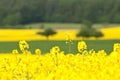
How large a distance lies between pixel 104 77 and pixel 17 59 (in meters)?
2.66

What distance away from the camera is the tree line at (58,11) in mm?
54781

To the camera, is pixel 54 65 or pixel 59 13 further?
pixel 59 13

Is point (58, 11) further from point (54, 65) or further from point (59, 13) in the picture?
point (54, 65)

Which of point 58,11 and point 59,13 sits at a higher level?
point 58,11

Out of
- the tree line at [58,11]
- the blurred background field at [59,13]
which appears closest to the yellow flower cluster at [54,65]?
the blurred background field at [59,13]

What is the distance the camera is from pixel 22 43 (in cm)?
766

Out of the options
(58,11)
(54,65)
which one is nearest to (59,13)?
(58,11)

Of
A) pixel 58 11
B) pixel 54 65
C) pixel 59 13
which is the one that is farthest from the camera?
pixel 58 11

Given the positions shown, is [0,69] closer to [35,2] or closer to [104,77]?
[104,77]

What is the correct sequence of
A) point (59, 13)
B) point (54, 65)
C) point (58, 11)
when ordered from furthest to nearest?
point (58, 11)
point (59, 13)
point (54, 65)

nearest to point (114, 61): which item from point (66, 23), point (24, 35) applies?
point (24, 35)

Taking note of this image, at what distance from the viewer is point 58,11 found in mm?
59719

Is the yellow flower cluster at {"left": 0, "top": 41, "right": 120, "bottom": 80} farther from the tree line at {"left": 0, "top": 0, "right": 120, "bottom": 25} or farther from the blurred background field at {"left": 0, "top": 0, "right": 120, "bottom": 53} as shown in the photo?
the tree line at {"left": 0, "top": 0, "right": 120, "bottom": 25}

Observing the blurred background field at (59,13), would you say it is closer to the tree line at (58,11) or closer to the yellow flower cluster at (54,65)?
the tree line at (58,11)
